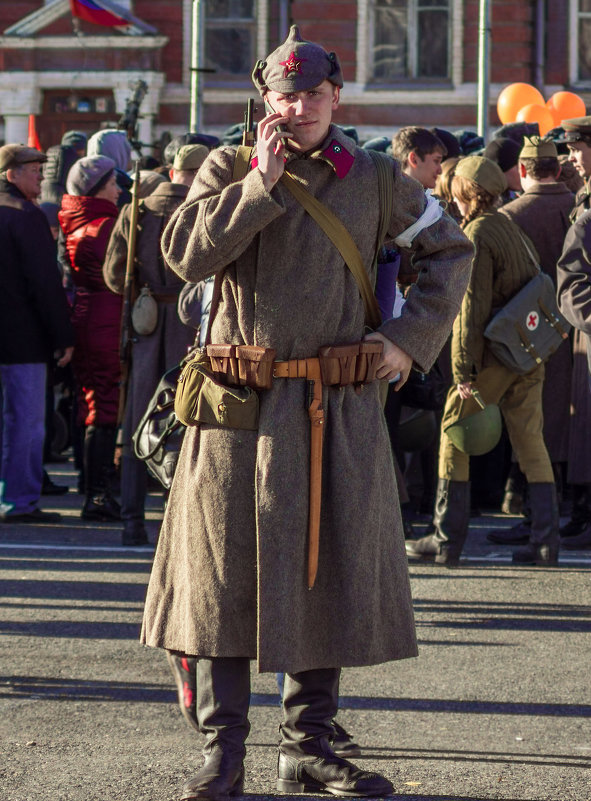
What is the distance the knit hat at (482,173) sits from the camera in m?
7.45

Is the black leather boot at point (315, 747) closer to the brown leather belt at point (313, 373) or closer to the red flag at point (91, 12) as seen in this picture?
the brown leather belt at point (313, 373)

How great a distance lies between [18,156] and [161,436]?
3.89 metres

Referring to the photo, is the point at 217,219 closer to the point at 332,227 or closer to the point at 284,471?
the point at 332,227

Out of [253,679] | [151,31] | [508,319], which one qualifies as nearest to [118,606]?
[253,679]

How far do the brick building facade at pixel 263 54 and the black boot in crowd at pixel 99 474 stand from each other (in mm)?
14968

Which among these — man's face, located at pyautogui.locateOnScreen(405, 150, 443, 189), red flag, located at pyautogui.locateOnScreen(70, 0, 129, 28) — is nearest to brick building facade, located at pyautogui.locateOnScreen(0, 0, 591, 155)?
red flag, located at pyautogui.locateOnScreen(70, 0, 129, 28)

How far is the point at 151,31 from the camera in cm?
2367

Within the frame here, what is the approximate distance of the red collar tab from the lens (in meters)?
4.10

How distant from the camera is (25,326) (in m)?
9.11

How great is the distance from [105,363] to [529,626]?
348 centimetres

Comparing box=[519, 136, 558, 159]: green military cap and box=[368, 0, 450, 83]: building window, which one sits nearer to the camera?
box=[519, 136, 558, 159]: green military cap

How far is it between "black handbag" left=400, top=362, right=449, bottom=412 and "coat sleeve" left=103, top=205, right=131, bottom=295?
152cm

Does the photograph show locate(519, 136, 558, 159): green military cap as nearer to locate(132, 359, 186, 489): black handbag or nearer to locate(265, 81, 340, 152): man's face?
locate(132, 359, 186, 489): black handbag

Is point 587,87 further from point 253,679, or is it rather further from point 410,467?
point 253,679
